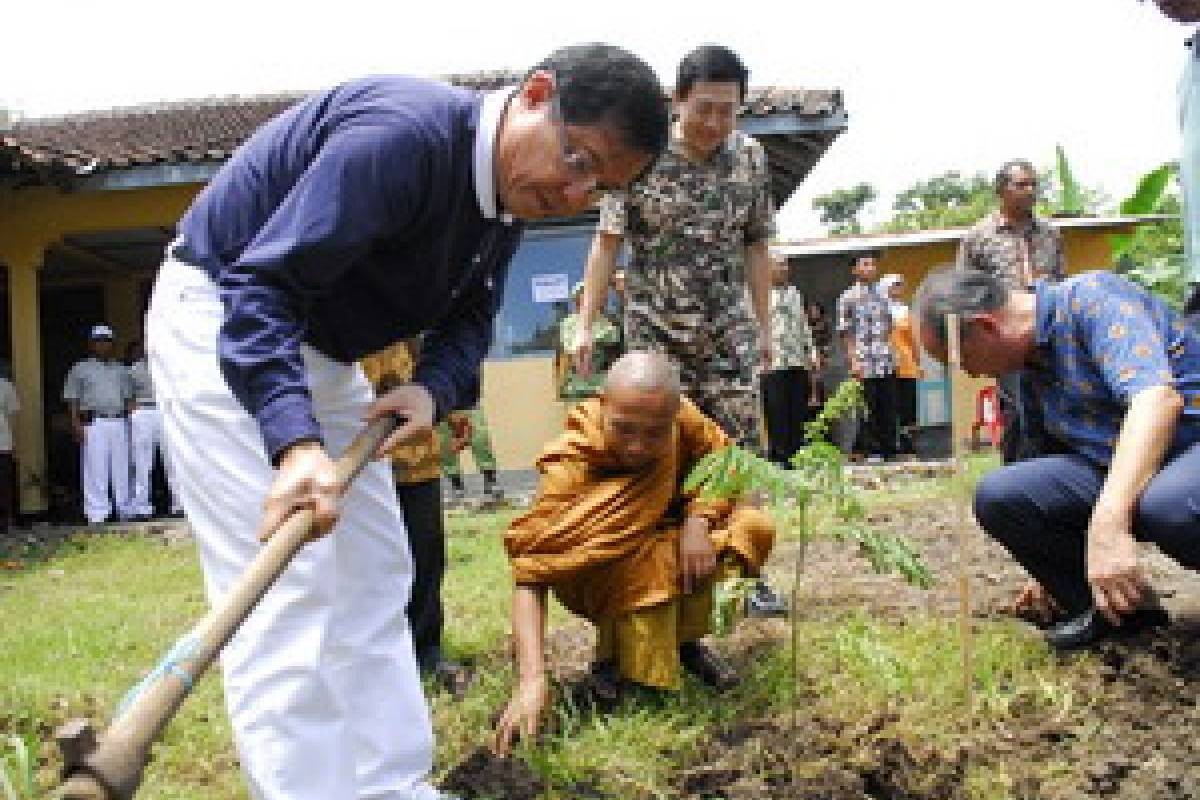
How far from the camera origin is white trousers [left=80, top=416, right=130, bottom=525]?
34.5 feet

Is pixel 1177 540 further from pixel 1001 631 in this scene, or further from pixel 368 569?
pixel 368 569

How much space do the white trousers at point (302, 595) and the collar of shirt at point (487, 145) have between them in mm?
498

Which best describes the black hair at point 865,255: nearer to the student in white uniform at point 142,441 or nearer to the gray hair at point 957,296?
the student in white uniform at point 142,441

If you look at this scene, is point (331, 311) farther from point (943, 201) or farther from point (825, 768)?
point (943, 201)

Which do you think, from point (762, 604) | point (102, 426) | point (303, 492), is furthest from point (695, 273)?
point (102, 426)

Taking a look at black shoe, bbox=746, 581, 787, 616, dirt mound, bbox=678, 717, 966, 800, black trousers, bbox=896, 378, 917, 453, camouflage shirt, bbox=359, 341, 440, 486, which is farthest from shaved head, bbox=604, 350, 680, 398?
black trousers, bbox=896, 378, 917, 453

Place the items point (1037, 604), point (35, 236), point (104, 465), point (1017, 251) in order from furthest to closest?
point (35, 236) → point (104, 465) → point (1017, 251) → point (1037, 604)

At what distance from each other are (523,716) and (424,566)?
2.84 ft

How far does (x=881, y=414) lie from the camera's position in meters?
11.0

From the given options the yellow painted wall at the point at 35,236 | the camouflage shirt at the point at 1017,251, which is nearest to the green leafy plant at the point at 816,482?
the camouflage shirt at the point at 1017,251

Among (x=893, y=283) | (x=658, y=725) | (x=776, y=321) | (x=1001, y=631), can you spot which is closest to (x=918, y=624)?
(x=1001, y=631)

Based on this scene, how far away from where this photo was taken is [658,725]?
9.98ft

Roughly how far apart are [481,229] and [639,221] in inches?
75.4

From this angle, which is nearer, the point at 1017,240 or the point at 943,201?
the point at 1017,240
